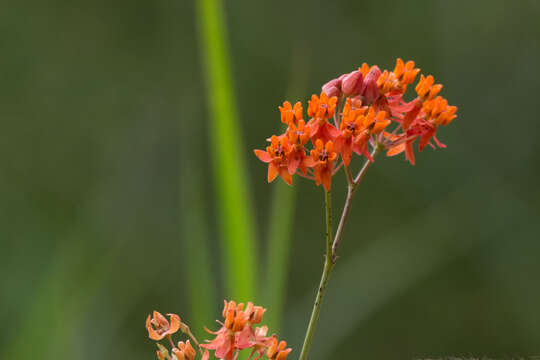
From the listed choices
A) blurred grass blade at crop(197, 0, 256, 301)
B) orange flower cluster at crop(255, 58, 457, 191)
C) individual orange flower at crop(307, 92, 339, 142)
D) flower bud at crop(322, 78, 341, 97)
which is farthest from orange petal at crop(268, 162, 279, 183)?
blurred grass blade at crop(197, 0, 256, 301)

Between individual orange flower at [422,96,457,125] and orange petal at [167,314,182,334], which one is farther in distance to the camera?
individual orange flower at [422,96,457,125]

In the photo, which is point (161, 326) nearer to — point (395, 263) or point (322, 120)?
point (322, 120)

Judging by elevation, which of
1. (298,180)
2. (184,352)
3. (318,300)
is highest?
(298,180)

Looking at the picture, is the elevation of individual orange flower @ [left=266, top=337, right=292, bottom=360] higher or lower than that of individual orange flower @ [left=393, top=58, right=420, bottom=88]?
lower

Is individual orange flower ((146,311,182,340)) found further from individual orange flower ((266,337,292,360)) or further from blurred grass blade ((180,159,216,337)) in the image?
blurred grass blade ((180,159,216,337))

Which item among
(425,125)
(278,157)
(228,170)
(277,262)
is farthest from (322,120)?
(277,262)

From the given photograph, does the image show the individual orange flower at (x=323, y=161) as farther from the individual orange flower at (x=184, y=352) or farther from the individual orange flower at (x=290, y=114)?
the individual orange flower at (x=184, y=352)

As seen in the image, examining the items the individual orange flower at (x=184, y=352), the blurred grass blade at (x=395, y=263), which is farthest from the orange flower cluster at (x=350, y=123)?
the blurred grass blade at (x=395, y=263)
